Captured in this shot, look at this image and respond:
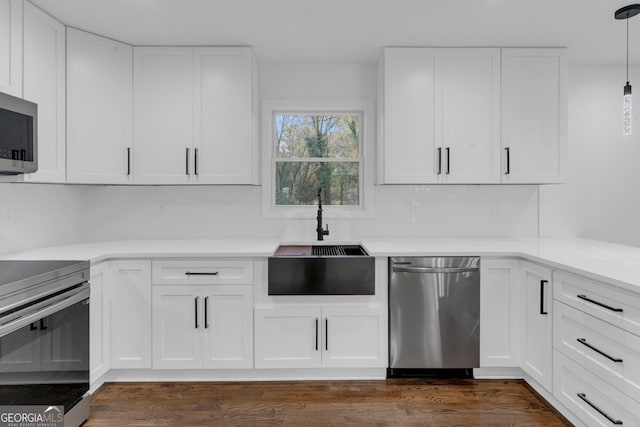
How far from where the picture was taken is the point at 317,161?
3.30 metres

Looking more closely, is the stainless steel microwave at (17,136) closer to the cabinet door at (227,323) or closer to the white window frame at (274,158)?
the cabinet door at (227,323)

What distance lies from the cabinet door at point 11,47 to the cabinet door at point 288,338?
1896 mm

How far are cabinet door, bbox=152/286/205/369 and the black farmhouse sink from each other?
0.52 metres

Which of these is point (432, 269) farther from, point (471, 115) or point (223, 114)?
point (223, 114)

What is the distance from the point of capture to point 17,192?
247 centimetres

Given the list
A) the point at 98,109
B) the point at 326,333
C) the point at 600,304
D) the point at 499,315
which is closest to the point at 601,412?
the point at 600,304

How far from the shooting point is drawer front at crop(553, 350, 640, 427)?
1.64 meters

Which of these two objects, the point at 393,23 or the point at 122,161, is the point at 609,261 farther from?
the point at 122,161

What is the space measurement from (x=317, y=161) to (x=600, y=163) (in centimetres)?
233

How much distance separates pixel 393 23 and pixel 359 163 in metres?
1.13

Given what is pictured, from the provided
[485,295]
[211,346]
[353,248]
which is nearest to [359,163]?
[353,248]

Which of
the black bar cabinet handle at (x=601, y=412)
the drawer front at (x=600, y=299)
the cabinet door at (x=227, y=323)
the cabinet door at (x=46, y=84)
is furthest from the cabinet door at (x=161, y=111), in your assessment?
the black bar cabinet handle at (x=601, y=412)

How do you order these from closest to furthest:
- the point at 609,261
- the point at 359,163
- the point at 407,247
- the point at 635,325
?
the point at 635,325 → the point at 609,261 → the point at 407,247 → the point at 359,163

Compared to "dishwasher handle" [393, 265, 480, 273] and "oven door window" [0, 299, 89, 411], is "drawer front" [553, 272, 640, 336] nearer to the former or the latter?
"dishwasher handle" [393, 265, 480, 273]
